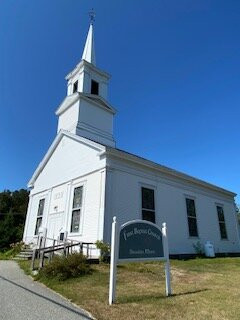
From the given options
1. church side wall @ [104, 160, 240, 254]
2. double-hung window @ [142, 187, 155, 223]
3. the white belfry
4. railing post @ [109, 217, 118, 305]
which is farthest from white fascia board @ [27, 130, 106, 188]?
railing post @ [109, 217, 118, 305]

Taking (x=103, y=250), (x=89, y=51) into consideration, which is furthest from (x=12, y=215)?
(x=103, y=250)

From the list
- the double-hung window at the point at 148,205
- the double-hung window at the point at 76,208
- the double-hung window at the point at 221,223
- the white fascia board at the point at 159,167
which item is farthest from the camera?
the double-hung window at the point at 221,223

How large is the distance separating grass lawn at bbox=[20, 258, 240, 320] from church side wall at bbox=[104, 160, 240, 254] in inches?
Answer: 173

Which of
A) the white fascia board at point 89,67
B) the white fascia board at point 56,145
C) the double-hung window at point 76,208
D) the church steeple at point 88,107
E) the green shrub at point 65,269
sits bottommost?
the green shrub at point 65,269

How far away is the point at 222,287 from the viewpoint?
25.4ft

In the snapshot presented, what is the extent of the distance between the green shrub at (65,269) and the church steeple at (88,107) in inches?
402

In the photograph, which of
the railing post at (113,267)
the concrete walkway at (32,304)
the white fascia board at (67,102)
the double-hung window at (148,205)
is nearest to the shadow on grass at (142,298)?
the railing post at (113,267)

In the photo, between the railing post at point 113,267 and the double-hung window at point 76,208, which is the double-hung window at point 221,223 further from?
the railing post at point 113,267

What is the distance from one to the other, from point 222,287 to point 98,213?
23.3 feet

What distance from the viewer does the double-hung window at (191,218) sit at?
18.2 meters

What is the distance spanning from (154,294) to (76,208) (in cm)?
905

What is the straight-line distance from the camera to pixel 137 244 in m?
7.21

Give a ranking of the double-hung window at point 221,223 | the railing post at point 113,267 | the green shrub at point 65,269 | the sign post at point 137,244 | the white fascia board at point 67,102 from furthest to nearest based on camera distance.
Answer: the double-hung window at point 221,223
the white fascia board at point 67,102
the green shrub at point 65,269
the sign post at point 137,244
the railing post at point 113,267

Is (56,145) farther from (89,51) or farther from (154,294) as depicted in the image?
(154,294)
